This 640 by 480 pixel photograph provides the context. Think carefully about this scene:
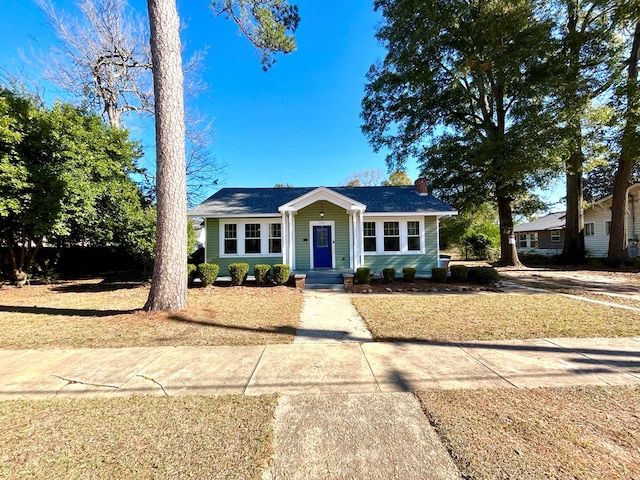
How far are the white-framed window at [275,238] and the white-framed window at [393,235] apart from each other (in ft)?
12.4

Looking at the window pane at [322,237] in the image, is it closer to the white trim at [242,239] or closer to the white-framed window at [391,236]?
the white trim at [242,239]

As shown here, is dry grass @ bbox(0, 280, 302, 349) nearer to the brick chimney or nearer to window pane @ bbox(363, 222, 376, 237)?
window pane @ bbox(363, 222, 376, 237)

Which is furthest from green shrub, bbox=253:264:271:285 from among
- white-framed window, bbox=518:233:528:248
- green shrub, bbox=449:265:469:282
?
white-framed window, bbox=518:233:528:248

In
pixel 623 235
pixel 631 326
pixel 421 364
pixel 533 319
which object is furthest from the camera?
pixel 623 235

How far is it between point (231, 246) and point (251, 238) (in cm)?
95

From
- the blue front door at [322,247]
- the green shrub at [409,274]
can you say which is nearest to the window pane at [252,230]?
the blue front door at [322,247]

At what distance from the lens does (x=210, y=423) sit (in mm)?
2539

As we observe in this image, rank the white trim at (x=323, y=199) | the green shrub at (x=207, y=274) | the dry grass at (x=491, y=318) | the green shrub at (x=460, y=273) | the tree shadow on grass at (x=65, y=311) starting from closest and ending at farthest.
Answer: the dry grass at (x=491, y=318), the tree shadow on grass at (x=65, y=311), the green shrub at (x=207, y=274), the green shrub at (x=460, y=273), the white trim at (x=323, y=199)

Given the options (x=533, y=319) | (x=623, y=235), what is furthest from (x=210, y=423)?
(x=623, y=235)

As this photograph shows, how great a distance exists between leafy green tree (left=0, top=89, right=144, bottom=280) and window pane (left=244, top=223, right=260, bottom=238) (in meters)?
4.35

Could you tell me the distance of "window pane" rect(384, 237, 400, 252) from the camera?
12.7m

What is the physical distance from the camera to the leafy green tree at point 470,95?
13586 millimetres

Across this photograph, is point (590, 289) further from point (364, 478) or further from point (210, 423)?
point (210, 423)

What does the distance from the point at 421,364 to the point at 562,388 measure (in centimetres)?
148
